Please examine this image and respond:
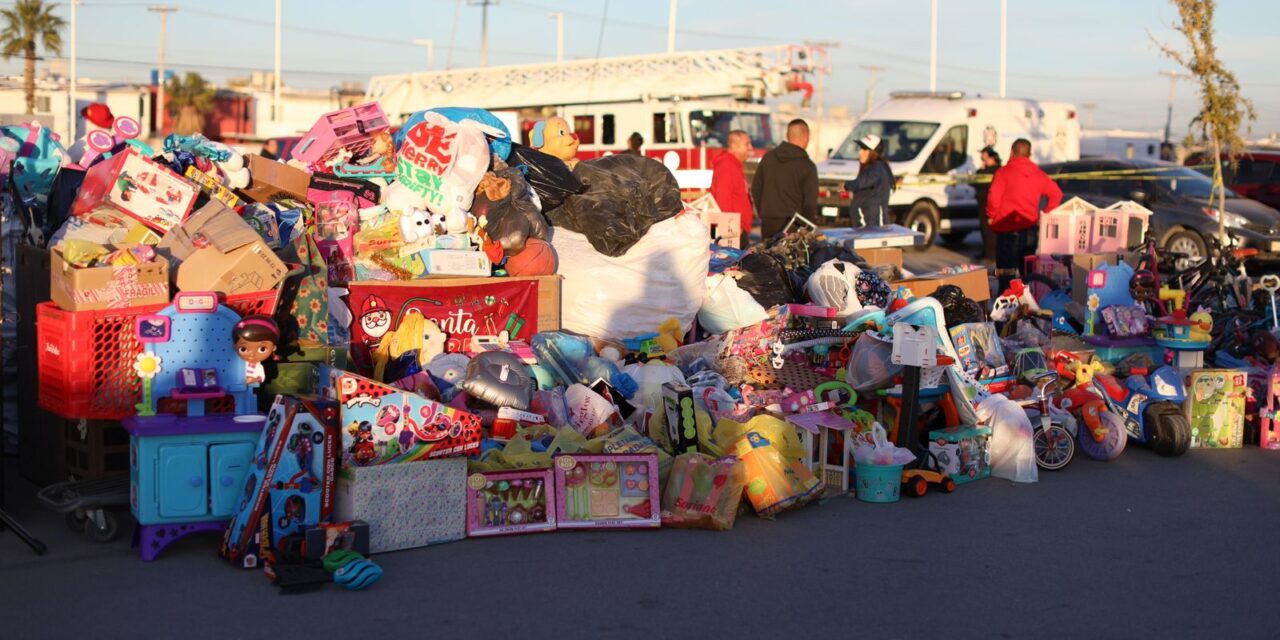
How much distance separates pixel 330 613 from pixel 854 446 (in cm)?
340

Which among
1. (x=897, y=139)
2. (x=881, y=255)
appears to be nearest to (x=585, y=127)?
(x=897, y=139)

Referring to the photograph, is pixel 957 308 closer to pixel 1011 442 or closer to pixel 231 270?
pixel 1011 442

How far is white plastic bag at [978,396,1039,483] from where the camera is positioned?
812 cm

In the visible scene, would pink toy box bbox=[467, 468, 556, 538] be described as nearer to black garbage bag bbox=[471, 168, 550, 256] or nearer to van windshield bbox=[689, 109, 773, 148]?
black garbage bag bbox=[471, 168, 550, 256]

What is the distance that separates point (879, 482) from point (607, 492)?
1653 millimetres

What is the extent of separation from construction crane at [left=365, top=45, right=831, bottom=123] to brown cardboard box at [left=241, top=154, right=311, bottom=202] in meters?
18.0

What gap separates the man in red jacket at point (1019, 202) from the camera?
1445 cm

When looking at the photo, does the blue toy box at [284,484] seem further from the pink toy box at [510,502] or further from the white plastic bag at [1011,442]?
the white plastic bag at [1011,442]

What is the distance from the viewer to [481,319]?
8.96m

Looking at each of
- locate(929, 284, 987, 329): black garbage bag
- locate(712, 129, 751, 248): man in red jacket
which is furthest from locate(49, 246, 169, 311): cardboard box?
locate(712, 129, 751, 248): man in red jacket

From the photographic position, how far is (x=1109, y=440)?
8.64 meters

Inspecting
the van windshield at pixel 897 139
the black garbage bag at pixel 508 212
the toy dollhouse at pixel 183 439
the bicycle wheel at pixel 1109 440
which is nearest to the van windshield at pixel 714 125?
the van windshield at pixel 897 139

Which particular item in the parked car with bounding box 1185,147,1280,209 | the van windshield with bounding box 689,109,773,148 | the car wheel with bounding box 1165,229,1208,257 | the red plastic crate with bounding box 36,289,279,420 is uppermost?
the van windshield with bounding box 689,109,773,148

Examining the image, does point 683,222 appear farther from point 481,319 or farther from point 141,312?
point 141,312
